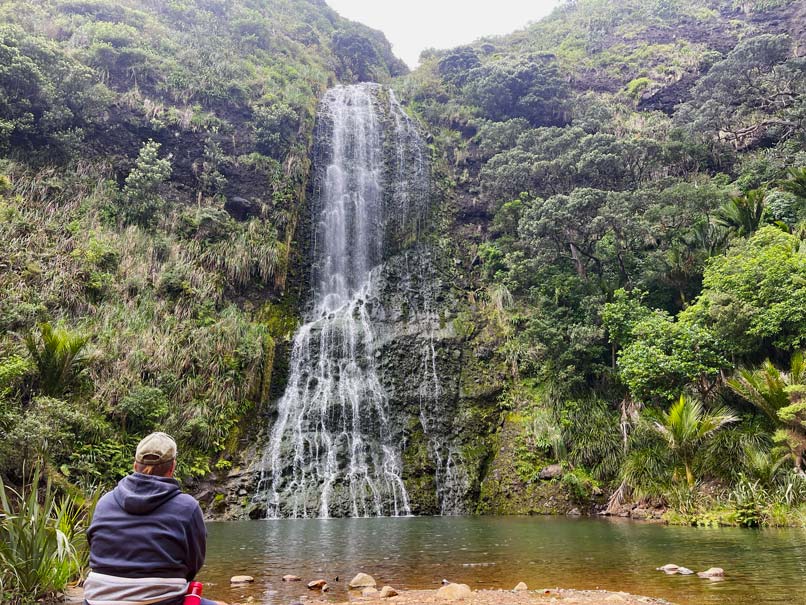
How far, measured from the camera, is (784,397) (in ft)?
32.6

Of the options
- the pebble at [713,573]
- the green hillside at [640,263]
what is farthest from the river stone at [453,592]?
the green hillside at [640,263]

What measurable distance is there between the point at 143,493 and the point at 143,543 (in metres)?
0.19

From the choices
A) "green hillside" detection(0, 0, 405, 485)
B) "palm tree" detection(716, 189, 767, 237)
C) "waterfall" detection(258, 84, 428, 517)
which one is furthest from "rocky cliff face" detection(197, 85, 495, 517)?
"palm tree" detection(716, 189, 767, 237)

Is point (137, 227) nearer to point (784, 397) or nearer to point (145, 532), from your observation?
point (145, 532)

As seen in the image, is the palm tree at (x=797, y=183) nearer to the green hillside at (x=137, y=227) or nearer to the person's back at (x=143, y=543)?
the green hillside at (x=137, y=227)

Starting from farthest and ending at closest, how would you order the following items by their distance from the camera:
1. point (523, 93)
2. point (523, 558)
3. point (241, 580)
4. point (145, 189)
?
1. point (523, 93)
2. point (145, 189)
3. point (523, 558)
4. point (241, 580)

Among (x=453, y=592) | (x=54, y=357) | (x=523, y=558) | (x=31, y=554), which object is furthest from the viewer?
(x=54, y=357)

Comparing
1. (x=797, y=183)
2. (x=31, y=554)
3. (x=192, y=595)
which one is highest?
(x=797, y=183)

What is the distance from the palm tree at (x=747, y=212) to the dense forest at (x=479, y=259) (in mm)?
64

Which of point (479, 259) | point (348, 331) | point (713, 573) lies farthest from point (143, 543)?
point (479, 259)

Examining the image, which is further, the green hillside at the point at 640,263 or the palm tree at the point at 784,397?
the green hillside at the point at 640,263

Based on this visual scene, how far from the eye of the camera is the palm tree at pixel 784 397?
9.49 meters

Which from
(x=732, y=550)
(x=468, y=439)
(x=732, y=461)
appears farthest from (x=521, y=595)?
(x=468, y=439)

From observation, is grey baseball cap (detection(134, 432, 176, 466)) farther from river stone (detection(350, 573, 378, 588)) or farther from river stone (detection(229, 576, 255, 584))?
river stone (detection(229, 576, 255, 584))
